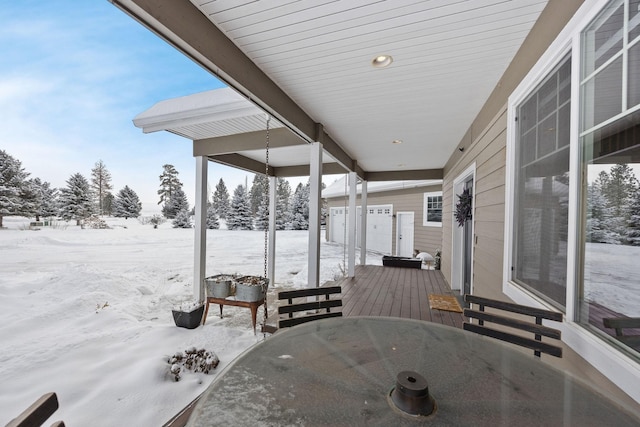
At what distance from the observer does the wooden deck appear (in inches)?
132

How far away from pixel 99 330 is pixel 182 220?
58.7 ft

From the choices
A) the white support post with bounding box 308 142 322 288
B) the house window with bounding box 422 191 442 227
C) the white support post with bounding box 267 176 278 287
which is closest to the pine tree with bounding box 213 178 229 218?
the white support post with bounding box 267 176 278 287

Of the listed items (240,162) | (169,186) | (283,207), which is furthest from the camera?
(283,207)

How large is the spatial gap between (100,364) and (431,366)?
3508 millimetres

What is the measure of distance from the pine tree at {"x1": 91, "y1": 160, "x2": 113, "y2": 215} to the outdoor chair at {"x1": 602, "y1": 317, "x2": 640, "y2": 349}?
65.6 ft

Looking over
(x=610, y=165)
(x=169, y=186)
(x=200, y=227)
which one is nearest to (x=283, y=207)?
(x=169, y=186)

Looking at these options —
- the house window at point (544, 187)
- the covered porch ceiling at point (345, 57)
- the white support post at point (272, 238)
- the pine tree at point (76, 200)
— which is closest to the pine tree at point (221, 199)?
the pine tree at point (76, 200)

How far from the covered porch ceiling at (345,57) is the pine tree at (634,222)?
1.38 m

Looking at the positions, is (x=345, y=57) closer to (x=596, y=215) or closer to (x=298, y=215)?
(x=596, y=215)

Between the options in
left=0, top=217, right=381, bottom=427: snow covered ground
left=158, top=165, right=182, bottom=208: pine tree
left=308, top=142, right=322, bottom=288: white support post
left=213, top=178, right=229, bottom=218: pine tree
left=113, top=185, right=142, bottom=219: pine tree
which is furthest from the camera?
left=213, top=178, right=229, bottom=218: pine tree

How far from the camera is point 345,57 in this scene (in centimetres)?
211

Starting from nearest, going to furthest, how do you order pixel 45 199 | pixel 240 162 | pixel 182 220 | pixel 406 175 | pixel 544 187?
pixel 544 187
pixel 240 162
pixel 406 175
pixel 45 199
pixel 182 220

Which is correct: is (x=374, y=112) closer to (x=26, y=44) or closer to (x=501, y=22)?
(x=501, y=22)

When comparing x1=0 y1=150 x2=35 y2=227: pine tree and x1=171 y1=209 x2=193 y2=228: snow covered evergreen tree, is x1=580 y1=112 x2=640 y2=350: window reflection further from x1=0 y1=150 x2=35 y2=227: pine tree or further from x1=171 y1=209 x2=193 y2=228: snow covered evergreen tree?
x1=171 y1=209 x2=193 y2=228: snow covered evergreen tree
